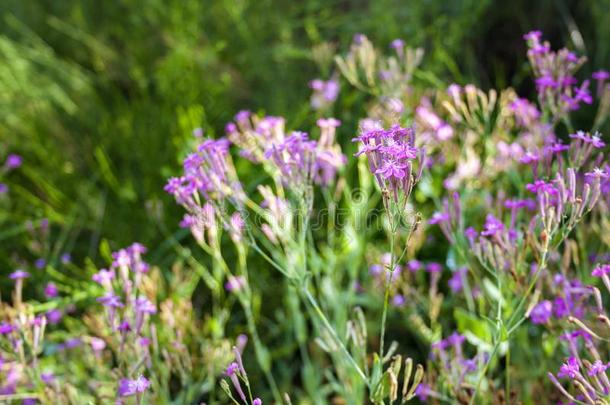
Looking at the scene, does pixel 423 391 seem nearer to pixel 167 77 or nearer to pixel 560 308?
pixel 560 308

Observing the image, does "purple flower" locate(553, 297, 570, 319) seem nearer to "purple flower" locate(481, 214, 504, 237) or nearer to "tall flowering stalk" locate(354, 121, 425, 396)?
"purple flower" locate(481, 214, 504, 237)

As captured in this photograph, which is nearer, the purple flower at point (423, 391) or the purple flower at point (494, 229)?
the purple flower at point (494, 229)

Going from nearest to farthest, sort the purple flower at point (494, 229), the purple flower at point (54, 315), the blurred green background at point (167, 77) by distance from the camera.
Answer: the purple flower at point (494, 229)
the purple flower at point (54, 315)
the blurred green background at point (167, 77)

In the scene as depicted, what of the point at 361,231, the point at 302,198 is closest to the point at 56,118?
the point at 361,231

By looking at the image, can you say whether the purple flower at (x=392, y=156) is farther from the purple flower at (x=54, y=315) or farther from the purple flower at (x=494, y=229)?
the purple flower at (x=54, y=315)

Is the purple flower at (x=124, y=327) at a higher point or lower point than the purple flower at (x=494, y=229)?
higher

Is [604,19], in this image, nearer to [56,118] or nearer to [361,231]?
[361,231]

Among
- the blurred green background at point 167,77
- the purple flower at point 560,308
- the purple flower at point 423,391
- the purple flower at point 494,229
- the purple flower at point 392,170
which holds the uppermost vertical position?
the blurred green background at point 167,77

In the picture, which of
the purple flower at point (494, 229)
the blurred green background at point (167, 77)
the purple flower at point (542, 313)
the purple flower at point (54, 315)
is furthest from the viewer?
the blurred green background at point (167, 77)

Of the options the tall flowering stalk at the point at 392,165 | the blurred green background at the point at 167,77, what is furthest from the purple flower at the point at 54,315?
the tall flowering stalk at the point at 392,165
